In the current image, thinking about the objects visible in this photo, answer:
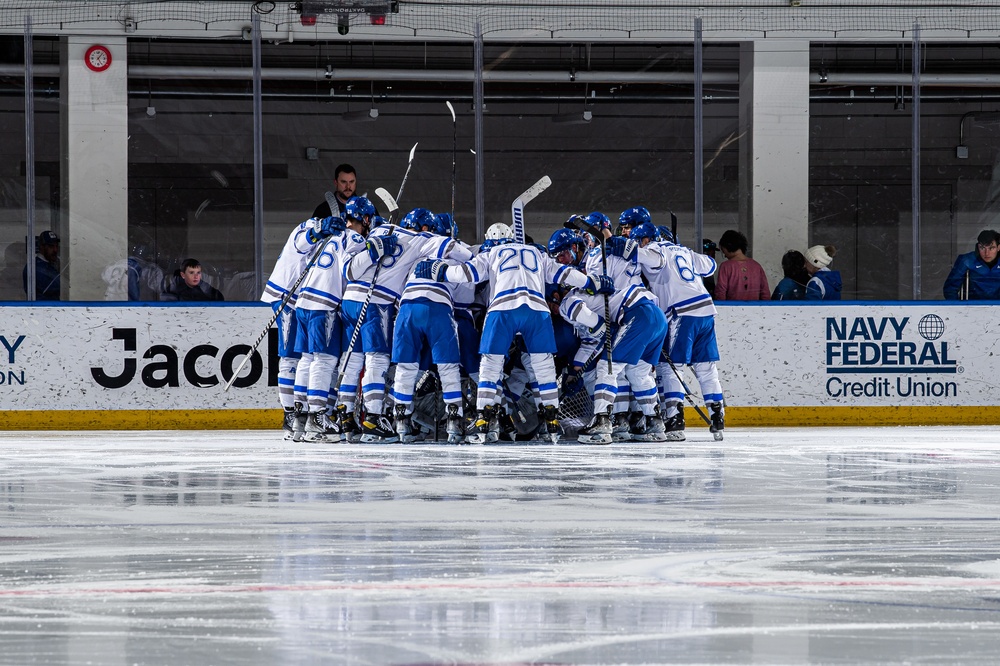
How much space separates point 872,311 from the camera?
34.0 feet

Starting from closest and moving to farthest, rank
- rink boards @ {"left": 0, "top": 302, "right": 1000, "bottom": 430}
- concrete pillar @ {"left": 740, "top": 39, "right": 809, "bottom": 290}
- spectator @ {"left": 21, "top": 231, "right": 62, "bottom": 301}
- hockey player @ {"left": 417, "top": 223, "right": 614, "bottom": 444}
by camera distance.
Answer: hockey player @ {"left": 417, "top": 223, "right": 614, "bottom": 444}, rink boards @ {"left": 0, "top": 302, "right": 1000, "bottom": 430}, spectator @ {"left": 21, "top": 231, "right": 62, "bottom": 301}, concrete pillar @ {"left": 740, "top": 39, "right": 809, "bottom": 290}

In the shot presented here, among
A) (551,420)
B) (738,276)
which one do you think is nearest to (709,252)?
(738,276)

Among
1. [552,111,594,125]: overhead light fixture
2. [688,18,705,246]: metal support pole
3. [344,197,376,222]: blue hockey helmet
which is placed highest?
[552,111,594,125]: overhead light fixture

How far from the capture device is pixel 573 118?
1554 centimetres

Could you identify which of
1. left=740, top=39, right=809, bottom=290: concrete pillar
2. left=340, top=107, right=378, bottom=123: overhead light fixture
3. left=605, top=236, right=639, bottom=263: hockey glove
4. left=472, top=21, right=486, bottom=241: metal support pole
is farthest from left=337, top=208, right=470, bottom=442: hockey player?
left=340, top=107, right=378, bottom=123: overhead light fixture

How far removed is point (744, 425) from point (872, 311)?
1287 mm

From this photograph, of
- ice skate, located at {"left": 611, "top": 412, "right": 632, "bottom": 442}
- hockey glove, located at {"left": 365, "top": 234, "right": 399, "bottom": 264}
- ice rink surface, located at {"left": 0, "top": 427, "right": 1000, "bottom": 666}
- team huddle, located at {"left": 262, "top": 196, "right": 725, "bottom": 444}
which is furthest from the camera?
ice skate, located at {"left": 611, "top": 412, "right": 632, "bottom": 442}

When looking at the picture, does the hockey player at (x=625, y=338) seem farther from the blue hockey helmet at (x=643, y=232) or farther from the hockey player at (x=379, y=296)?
the hockey player at (x=379, y=296)

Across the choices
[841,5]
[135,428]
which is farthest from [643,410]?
[841,5]

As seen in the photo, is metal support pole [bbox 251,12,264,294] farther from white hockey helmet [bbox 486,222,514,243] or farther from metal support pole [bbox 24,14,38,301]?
white hockey helmet [bbox 486,222,514,243]

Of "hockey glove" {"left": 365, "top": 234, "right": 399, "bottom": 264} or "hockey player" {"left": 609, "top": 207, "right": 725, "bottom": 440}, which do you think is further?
"hockey player" {"left": 609, "top": 207, "right": 725, "bottom": 440}

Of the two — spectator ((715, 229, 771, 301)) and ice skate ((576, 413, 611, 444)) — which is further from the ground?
spectator ((715, 229, 771, 301))

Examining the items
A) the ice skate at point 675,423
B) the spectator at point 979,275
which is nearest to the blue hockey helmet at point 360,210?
the ice skate at point 675,423

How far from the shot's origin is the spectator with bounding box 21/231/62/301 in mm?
10281
